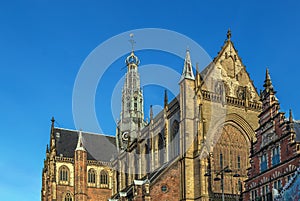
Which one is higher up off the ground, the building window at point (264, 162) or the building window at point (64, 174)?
the building window at point (64, 174)

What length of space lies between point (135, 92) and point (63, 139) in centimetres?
1690

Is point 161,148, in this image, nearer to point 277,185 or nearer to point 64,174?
point 64,174

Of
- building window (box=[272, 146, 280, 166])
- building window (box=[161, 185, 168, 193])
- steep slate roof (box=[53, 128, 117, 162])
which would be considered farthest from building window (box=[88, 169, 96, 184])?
building window (box=[272, 146, 280, 166])

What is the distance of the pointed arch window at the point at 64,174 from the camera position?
84500 mm

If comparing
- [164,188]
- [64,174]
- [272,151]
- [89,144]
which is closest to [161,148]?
[164,188]

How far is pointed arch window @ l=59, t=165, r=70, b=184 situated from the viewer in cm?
8450

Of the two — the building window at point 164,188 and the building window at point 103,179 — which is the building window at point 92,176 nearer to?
the building window at point 103,179

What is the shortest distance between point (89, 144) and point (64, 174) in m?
10.1

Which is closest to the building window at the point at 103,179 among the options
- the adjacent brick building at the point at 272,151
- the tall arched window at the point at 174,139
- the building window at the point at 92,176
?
the building window at the point at 92,176

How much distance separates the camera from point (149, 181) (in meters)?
56.2

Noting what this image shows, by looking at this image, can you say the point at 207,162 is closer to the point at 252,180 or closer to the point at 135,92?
the point at 252,180

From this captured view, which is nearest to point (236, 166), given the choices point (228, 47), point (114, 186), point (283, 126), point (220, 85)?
point (220, 85)

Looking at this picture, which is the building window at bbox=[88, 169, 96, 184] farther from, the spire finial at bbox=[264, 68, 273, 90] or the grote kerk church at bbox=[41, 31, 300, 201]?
the spire finial at bbox=[264, 68, 273, 90]

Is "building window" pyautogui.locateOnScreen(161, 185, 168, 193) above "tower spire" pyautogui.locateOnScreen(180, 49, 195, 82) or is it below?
below
